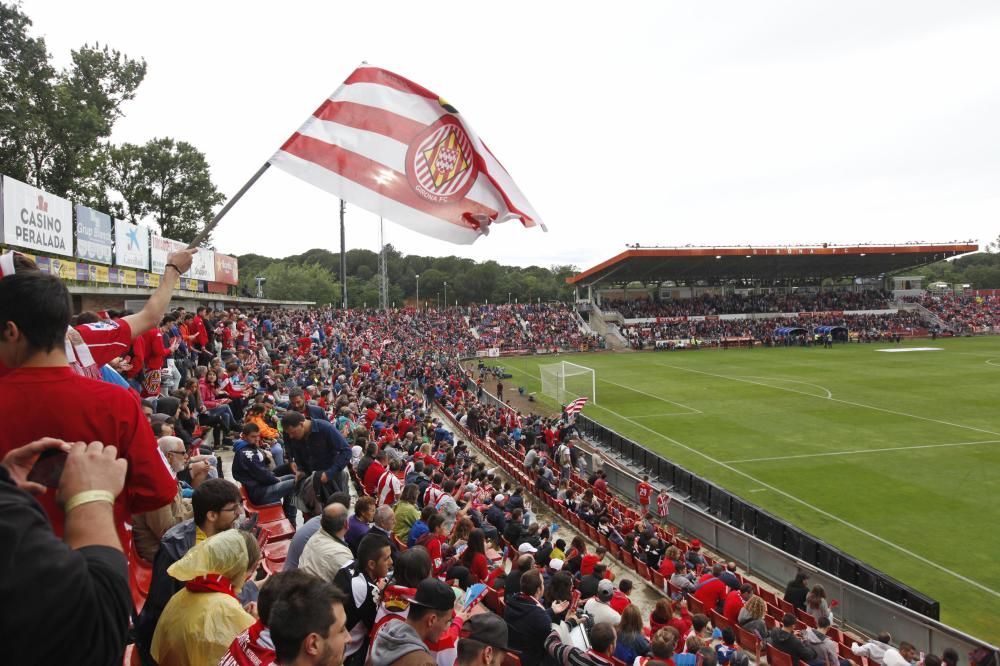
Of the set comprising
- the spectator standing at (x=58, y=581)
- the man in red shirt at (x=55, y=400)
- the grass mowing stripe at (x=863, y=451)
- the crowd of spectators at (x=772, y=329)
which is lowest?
the grass mowing stripe at (x=863, y=451)

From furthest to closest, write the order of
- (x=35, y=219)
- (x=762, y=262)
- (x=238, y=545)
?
(x=762, y=262)
(x=35, y=219)
(x=238, y=545)

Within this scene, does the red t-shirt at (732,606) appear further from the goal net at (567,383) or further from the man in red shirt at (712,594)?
the goal net at (567,383)

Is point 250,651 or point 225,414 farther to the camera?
point 225,414

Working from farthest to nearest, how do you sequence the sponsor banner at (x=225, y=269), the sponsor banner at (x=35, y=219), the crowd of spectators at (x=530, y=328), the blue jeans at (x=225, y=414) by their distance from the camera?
the crowd of spectators at (x=530, y=328) < the sponsor banner at (x=225, y=269) < the sponsor banner at (x=35, y=219) < the blue jeans at (x=225, y=414)

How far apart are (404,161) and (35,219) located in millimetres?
15838

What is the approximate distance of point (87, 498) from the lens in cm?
163

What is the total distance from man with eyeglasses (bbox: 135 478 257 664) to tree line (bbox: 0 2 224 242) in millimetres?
38293

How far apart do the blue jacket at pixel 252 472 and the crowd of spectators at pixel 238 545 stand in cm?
3

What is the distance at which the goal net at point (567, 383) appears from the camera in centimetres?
3513

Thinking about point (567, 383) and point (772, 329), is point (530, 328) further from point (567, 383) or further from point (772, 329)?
point (567, 383)

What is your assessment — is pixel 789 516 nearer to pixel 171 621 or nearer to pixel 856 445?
pixel 856 445

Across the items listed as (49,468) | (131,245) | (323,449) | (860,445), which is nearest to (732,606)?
(323,449)

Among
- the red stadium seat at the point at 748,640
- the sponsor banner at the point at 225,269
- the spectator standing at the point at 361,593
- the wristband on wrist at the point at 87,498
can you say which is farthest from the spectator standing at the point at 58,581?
the sponsor banner at the point at 225,269

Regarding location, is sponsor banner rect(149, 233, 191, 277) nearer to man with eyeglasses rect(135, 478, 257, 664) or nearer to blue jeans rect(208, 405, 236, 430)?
blue jeans rect(208, 405, 236, 430)
